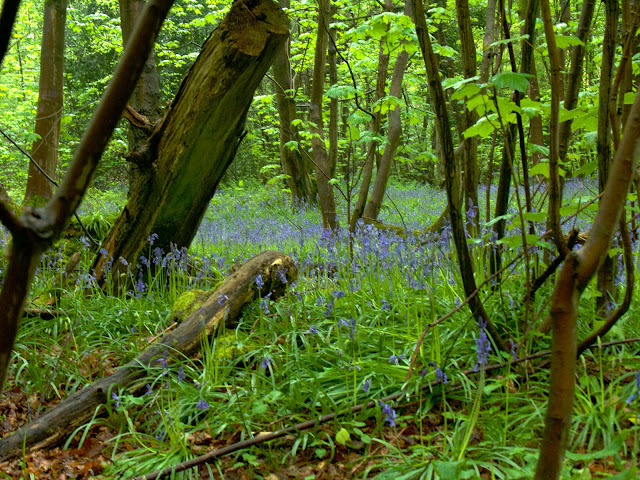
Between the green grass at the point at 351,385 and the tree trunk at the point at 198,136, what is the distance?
0.68 m

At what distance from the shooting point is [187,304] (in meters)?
3.77

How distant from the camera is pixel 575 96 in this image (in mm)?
3057

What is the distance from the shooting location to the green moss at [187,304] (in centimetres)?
367

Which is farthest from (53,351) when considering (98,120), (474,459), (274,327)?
(98,120)

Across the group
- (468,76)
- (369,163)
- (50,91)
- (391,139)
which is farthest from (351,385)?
(50,91)

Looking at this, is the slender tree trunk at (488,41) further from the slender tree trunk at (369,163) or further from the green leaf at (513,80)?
the green leaf at (513,80)

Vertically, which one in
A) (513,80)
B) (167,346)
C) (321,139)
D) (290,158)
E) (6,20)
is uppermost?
(513,80)

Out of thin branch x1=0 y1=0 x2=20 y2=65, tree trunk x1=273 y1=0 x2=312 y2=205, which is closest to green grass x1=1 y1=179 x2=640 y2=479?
thin branch x1=0 y1=0 x2=20 y2=65

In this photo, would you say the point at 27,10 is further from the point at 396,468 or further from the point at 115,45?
the point at 396,468

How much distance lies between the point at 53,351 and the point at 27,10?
54.2 ft

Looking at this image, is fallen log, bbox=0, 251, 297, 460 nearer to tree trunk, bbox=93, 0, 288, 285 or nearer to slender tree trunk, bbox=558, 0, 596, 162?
tree trunk, bbox=93, 0, 288, 285

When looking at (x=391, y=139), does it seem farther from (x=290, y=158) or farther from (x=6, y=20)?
(x=6, y=20)

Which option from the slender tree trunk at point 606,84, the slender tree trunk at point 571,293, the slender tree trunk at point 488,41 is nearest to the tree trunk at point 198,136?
the slender tree trunk at point 488,41

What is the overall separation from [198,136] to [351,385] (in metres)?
2.67
